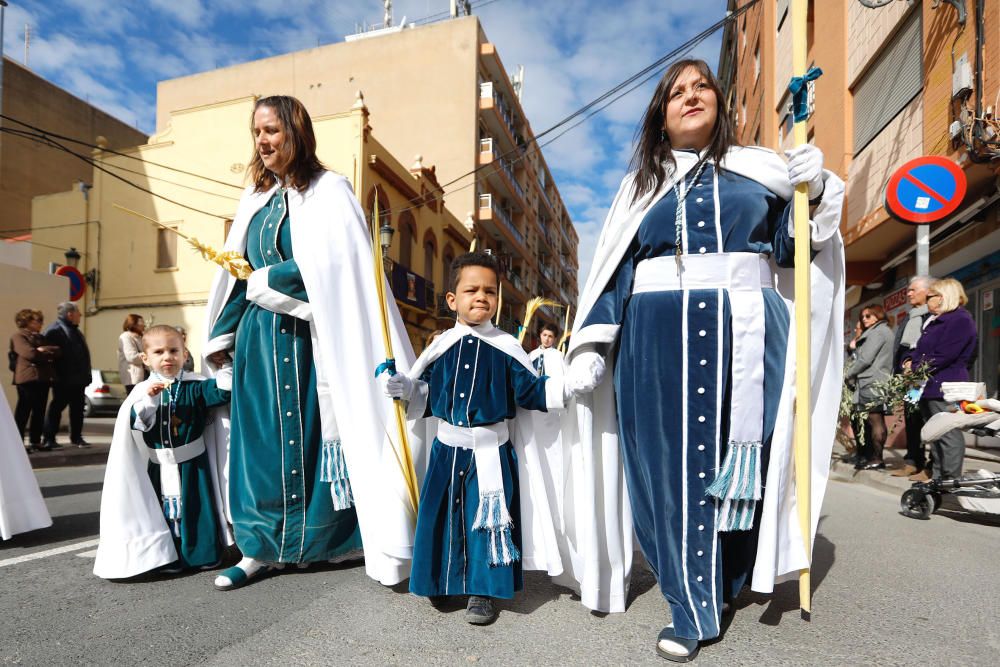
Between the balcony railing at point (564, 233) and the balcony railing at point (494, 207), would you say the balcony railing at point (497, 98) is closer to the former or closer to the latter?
the balcony railing at point (494, 207)

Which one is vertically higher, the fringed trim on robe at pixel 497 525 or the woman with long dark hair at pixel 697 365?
the woman with long dark hair at pixel 697 365

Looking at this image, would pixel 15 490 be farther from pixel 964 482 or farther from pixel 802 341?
pixel 964 482

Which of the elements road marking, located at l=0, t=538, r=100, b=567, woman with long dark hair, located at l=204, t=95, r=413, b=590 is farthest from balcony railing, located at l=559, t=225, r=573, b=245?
woman with long dark hair, located at l=204, t=95, r=413, b=590

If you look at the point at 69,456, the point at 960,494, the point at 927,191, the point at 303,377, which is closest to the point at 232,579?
the point at 303,377

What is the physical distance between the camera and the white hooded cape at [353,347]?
2791mm

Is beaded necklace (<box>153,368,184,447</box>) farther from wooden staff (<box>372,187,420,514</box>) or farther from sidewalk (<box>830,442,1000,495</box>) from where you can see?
sidewalk (<box>830,442,1000,495</box>)

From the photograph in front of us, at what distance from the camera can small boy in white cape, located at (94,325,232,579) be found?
297 centimetres

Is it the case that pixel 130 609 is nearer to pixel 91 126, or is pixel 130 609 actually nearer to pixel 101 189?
pixel 101 189

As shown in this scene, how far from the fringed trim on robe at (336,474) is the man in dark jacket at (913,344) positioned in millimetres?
5315

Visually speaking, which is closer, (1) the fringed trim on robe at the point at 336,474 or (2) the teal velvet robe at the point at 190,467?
(1) the fringed trim on robe at the point at 336,474

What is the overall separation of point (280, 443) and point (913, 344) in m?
5.84

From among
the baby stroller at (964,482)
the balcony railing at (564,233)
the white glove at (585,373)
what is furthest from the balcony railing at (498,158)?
the balcony railing at (564,233)

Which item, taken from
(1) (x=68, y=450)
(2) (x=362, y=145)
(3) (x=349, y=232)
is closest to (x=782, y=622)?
(3) (x=349, y=232)

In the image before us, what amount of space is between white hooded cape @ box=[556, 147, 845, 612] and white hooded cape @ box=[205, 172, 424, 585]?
2.41ft
